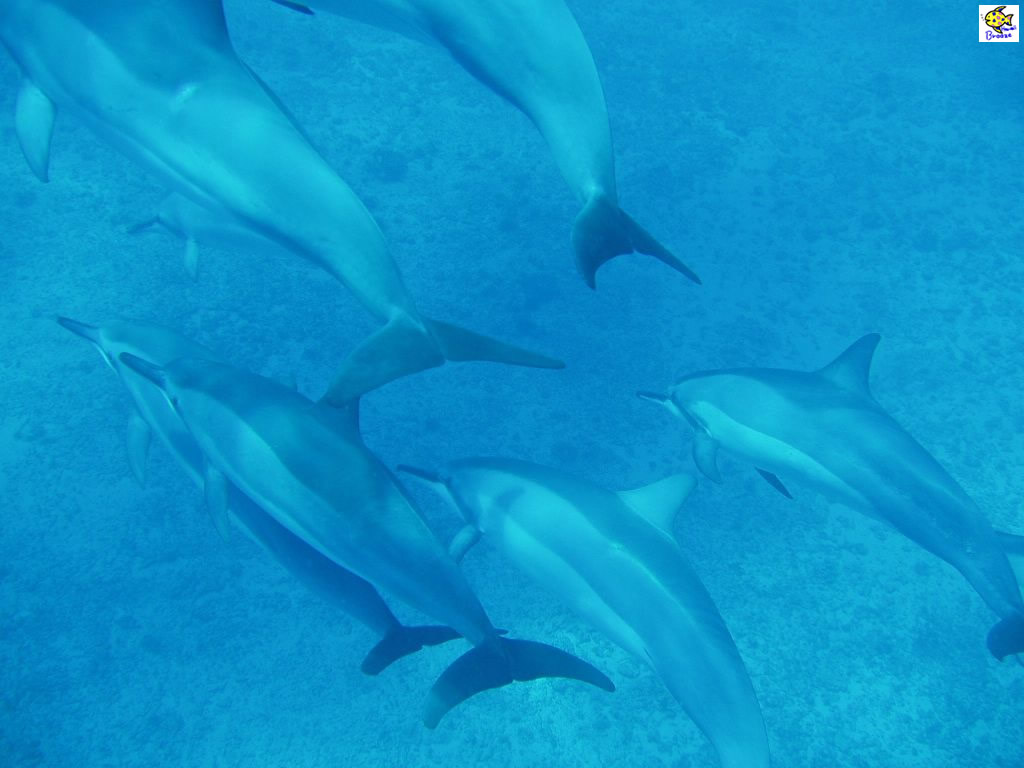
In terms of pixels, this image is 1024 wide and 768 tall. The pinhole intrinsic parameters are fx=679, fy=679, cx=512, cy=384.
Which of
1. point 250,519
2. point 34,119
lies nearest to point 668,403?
point 250,519

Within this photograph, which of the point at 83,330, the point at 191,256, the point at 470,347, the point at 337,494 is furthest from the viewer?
the point at 191,256

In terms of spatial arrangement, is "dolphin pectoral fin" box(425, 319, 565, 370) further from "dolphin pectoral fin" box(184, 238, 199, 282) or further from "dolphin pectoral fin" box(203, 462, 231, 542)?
"dolphin pectoral fin" box(184, 238, 199, 282)

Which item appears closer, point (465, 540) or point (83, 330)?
point (465, 540)

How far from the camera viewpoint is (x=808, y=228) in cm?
559

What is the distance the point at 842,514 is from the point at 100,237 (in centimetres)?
554

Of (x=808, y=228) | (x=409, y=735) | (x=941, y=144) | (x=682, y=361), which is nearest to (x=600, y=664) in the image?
(x=409, y=735)

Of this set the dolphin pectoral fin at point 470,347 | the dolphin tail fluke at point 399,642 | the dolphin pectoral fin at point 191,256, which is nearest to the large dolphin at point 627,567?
the dolphin tail fluke at point 399,642

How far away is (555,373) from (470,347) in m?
2.04

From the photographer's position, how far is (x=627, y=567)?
283 centimetres

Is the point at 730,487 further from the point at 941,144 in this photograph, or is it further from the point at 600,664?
the point at 941,144

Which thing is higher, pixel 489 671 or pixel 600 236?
pixel 600 236

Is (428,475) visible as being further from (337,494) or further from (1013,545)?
(1013,545)

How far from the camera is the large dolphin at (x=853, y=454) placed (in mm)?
2988

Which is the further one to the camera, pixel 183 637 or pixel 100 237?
pixel 100 237
